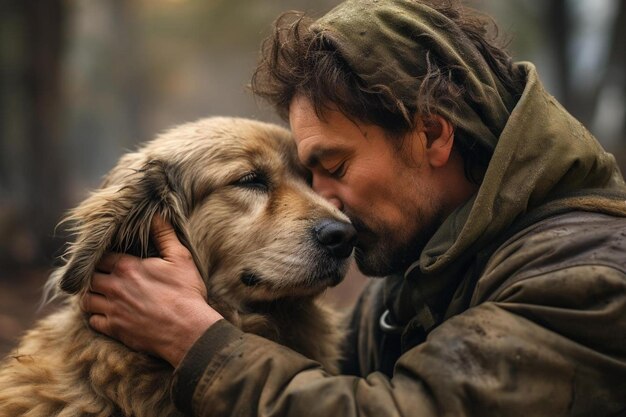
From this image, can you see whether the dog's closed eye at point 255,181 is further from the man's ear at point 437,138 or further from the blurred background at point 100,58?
the man's ear at point 437,138

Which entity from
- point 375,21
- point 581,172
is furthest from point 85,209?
point 581,172

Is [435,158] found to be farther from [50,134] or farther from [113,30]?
[113,30]

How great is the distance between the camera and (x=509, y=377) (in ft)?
6.93

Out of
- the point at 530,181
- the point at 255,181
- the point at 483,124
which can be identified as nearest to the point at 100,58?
the point at 255,181

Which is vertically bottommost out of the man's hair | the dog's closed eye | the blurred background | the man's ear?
the blurred background

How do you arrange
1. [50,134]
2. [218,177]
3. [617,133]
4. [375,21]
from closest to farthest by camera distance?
[375,21]
[218,177]
[50,134]
[617,133]

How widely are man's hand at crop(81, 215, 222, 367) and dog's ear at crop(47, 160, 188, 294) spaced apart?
66mm

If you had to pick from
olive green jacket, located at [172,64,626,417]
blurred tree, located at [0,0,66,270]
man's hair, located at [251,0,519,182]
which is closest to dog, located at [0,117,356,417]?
man's hair, located at [251,0,519,182]

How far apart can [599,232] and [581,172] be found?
45 centimetres

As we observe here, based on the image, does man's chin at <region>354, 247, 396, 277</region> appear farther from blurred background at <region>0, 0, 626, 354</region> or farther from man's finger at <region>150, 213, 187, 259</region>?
blurred background at <region>0, 0, 626, 354</region>

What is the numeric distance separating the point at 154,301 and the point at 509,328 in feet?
4.13

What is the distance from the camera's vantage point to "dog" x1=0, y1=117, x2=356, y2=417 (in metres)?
2.81

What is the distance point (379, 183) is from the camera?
302 cm

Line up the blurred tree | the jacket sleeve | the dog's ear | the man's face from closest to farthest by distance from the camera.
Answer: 1. the jacket sleeve
2. the dog's ear
3. the man's face
4. the blurred tree
